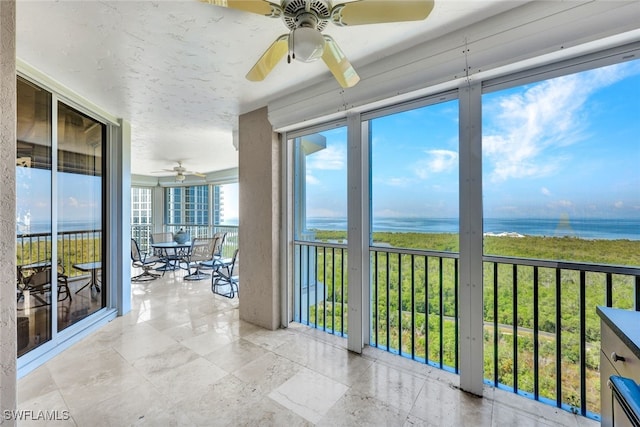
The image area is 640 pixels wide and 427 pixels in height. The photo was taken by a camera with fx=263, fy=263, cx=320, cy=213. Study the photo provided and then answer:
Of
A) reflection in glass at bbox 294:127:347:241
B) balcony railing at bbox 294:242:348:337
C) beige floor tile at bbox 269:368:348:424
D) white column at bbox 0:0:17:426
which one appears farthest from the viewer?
balcony railing at bbox 294:242:348:337

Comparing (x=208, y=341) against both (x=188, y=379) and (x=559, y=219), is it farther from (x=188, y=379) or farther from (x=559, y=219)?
(x=559, y=219)

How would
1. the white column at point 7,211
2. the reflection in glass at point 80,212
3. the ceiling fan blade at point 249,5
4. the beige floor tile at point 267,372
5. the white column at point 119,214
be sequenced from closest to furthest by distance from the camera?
the white column at point 7,211 < the ceiling fan blade at point 249,5 < the beige floor tile at point 267,372 < the reflection in glass at point 80,212 < the white column at point 119,214

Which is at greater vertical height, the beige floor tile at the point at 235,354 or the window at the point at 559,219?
the window at the point at 559,219

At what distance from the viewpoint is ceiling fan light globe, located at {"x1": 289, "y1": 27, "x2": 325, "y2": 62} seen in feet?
3.90

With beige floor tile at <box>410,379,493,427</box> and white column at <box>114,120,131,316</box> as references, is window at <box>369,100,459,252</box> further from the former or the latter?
white column at <box>114,120,131,316</box>

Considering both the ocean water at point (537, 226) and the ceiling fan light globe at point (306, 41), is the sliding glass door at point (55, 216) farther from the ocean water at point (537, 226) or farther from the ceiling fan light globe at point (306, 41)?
the ocean water at point (537, 226)

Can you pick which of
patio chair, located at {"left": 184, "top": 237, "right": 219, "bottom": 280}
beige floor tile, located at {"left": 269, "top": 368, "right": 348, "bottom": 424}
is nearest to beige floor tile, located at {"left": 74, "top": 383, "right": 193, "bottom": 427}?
beige floor tile, located at {"left": 269, "top": 368, "right": 348, "bottom": 424}

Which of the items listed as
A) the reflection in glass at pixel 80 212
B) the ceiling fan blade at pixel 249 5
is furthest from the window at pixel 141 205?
the ceiling fan blade at pixel 249 5

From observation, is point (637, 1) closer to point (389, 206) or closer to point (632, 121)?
point (632, 121)

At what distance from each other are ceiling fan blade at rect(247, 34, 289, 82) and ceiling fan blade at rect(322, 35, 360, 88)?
8.8 inches

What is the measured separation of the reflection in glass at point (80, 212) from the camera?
2.52 m

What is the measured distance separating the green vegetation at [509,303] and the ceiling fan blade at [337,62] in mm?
1303

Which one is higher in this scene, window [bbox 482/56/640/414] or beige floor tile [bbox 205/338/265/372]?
window [bbox 482/56/640/414]

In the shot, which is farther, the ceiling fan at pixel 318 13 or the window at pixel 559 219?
the window at pixel 559 219
